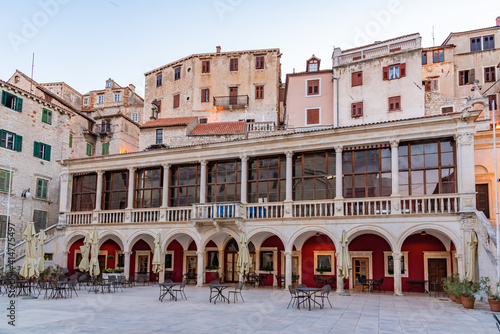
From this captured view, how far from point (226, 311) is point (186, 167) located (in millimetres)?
15298

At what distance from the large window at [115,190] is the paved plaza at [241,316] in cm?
1220

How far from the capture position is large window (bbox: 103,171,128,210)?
3153 cm

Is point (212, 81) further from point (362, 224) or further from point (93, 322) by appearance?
point (93, 322)

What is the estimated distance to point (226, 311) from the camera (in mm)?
15781

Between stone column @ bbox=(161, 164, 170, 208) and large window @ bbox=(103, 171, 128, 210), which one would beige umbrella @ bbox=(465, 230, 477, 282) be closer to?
stone column @ bbox=(161, 164, 170, 208)

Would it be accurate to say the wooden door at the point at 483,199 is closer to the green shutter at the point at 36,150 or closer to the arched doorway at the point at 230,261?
the arched doorway at the point at 230,261

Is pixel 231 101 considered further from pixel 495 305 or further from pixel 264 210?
pixel 495 305

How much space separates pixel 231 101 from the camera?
42.8 m

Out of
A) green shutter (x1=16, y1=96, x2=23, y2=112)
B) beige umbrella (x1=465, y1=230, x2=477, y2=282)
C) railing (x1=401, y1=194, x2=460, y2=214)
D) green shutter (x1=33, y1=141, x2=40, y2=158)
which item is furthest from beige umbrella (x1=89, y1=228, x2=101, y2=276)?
beige umbrella (x1=465, y1=230, x2=477, y2=282)

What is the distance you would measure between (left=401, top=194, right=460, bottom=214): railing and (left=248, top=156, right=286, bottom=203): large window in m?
7.17

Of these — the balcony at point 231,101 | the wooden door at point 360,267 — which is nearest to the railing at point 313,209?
the wooden door at point 360,267

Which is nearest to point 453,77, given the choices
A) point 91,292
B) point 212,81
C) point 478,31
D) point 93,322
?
point 478,31

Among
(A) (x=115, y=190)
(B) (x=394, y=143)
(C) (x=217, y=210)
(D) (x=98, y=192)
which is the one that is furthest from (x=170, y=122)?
(B) (x=394, y=143)

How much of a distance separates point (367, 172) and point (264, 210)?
Answer: 6.13 meters
